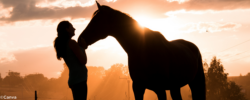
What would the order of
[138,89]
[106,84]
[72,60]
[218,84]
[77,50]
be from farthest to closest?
[106,84]
[218,84]
[138,89]
[72,60]
[77,50]

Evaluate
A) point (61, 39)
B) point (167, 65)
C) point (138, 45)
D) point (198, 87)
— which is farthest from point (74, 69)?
point (198, 87)

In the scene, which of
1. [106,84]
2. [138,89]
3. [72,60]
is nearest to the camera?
[72,60]

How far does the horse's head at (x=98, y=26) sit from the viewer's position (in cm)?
356

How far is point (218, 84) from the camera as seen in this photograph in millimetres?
53844

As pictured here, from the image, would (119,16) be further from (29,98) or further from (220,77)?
(29,98)

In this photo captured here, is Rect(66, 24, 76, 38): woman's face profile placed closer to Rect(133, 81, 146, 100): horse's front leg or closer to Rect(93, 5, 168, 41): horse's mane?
Rect(93, 5, 168, 41): horse's mane

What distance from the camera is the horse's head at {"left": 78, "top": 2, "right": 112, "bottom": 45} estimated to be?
140 inches

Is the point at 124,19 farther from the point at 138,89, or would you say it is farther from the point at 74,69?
the point at 138,89

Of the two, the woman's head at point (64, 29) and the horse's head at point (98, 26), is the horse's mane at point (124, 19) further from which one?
the woman's head at point (64, 29)

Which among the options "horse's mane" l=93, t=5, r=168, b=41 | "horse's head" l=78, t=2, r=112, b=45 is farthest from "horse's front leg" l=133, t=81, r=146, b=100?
"horse's head" l=78, t=2, r=112, b=45

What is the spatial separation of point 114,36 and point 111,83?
107247 millimetres

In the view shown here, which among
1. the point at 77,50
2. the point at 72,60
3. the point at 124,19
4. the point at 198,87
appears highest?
the point at 124,19

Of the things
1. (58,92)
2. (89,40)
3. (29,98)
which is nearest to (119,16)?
(89,40)

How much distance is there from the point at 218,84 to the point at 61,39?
58564 millimetres
